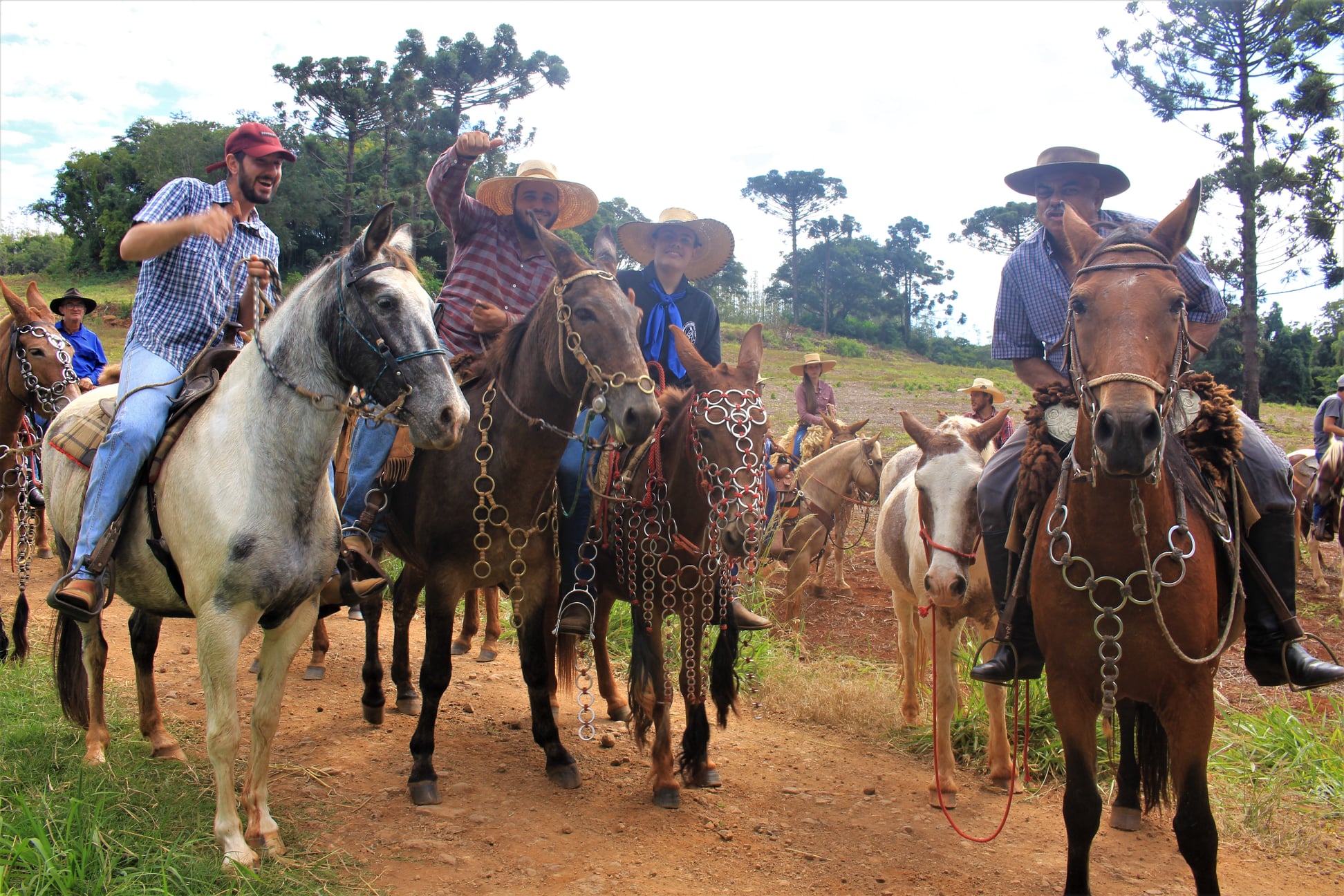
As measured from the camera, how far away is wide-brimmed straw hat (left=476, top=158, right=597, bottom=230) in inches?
225

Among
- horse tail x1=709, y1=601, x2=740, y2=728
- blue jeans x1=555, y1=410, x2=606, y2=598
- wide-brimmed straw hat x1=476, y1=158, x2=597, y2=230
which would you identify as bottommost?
horse tail x1=709, y1=601, x2=740, y2=728

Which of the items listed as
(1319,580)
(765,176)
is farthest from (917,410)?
(765,176)

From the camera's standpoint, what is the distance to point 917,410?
25.5 m

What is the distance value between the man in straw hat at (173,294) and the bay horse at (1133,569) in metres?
3.68

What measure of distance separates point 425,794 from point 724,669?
5.81 feet

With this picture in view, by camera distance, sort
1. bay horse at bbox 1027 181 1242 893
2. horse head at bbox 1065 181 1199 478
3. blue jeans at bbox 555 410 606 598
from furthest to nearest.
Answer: blue jeans at bbox 555 410 606 598 → bay horse at bbox 1027 181 1242 893 → horse head at bbox 1065 181 1199 478

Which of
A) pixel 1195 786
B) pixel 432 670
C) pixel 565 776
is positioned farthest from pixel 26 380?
pixel 1195 786

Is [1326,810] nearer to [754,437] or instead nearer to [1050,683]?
[1050,683]

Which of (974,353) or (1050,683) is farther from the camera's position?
(974,353)

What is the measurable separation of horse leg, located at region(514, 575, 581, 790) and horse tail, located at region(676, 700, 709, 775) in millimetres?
649

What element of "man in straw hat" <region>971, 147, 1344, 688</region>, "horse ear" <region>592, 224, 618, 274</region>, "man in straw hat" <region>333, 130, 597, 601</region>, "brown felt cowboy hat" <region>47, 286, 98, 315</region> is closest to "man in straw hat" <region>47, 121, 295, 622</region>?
"man in straw hat" <region>333, 130, 597, 601</region>

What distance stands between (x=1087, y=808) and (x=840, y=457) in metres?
7.89

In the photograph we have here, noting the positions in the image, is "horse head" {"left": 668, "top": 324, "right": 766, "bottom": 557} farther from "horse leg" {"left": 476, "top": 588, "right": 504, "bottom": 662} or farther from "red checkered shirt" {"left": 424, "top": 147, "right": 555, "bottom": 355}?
"horse leg" {"left": 476, "top": 588, "right": 504, "bottom": 662}

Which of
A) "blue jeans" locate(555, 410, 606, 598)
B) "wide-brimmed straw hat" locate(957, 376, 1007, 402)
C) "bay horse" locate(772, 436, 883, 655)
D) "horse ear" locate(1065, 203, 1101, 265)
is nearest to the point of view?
"horse ear" locate(1065, 203, 1101, 265)
